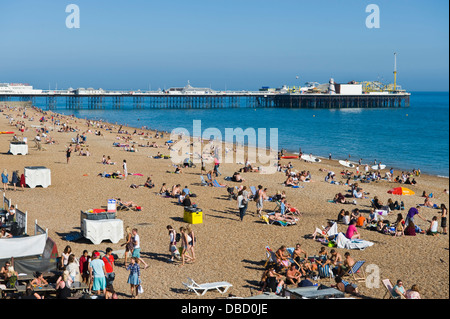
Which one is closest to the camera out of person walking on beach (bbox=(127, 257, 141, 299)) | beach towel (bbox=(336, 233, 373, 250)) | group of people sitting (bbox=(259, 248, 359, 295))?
person walking on beach (bbox=(127, 257, 141, 299))

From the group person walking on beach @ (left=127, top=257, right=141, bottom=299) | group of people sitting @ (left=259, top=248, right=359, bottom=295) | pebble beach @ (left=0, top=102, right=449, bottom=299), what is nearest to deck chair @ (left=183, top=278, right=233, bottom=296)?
pebble beach @ (left=0, top=102, right=449, bottom=299)

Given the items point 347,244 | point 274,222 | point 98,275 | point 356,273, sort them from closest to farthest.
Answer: point 98,275 < point 356,273 < point 347,244 < point 274,222

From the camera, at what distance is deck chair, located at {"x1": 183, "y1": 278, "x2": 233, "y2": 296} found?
8297 mm

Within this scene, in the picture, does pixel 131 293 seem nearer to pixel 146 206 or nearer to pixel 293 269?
pixel 293 269

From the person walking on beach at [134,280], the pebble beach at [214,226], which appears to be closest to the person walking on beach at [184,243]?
the pebble beach at [214,226]

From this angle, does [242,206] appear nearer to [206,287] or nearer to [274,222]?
[274,222]

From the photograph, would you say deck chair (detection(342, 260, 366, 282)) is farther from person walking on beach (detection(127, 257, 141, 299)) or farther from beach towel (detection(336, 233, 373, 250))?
person walking on beach (detection(127, 257, 141, 299))

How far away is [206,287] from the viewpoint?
Answer: 8.30m

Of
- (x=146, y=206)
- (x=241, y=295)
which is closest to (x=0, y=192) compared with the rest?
(x=146, y=206)

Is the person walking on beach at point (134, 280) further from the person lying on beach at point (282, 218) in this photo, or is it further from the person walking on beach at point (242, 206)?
the person lying on beach at point (282, 218)

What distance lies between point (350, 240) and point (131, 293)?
5.46 meters

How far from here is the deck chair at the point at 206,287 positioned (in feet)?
27.2

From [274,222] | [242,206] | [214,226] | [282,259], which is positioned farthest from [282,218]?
[282,259]

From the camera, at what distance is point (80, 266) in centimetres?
847
